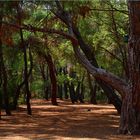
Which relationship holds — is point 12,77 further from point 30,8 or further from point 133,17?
point 133,17

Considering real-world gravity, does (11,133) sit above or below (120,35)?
below

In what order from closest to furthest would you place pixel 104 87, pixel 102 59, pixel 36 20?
pixel 36 20 < pixel 104 87 < pixel 102 59

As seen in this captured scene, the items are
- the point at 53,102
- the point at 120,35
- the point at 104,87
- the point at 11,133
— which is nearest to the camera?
the point at 11,133

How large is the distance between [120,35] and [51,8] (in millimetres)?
9552

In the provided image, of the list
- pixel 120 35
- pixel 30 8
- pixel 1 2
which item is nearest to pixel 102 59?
pixel 120 35

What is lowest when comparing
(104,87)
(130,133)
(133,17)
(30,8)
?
(130,133)

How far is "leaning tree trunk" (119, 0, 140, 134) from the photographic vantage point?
527 inches

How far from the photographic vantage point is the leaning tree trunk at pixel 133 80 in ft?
43.9

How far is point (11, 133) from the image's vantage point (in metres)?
14.7

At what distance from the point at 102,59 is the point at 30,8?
14.4 metres

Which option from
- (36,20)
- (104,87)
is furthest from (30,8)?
(104,87)

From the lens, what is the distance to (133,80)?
13.8m

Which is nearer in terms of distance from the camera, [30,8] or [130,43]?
[130,43]

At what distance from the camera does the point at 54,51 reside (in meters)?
29.8
